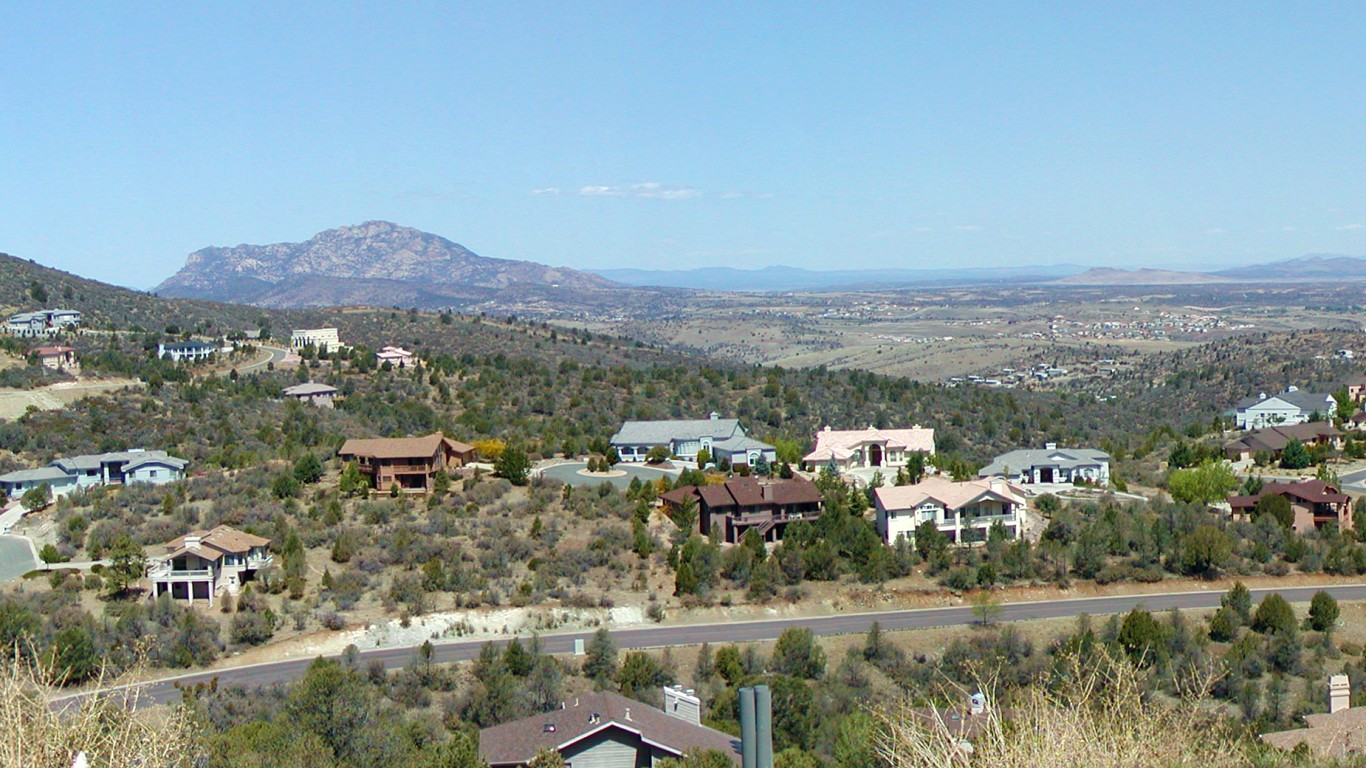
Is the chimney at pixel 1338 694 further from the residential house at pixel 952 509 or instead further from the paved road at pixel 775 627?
the residential house at pixel 952 509

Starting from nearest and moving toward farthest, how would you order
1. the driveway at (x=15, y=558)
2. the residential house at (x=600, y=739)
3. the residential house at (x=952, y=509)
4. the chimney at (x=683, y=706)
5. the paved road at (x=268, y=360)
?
the residential house at (x=600, y=739) → the chimney at (x=683, y=706) → the driveway at (x=15, y=558) → the residential house at (x=952, y=509) → the paved road at (x=268, y=360)

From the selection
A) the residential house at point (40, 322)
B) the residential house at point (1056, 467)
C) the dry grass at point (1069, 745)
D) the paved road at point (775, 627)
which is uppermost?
the residential house at point (40, 322)

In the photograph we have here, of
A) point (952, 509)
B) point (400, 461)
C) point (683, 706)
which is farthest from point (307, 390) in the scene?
point (683, 706)

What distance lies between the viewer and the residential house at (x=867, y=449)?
57.7m

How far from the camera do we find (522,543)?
140 ft

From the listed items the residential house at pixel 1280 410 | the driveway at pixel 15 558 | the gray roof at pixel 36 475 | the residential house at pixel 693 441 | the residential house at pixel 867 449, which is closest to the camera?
the driveway at pixel 15 558

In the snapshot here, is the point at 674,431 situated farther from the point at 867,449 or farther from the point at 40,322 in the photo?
the point at 40,322

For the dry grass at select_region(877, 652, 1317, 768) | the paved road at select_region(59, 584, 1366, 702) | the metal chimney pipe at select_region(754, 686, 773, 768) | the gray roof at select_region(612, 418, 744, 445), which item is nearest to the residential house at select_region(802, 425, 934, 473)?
the gray roof at select_region(612, 418, 744, 445)

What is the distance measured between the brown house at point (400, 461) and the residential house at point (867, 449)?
53.9ft

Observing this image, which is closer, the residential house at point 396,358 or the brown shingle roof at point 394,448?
the brown shingle roof at point 394,448

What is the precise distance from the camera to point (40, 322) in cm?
8631

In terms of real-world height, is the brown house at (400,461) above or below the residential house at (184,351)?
below

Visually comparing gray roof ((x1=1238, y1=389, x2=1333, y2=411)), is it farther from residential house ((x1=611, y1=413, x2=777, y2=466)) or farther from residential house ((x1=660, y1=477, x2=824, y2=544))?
residential house ((x1=660, y1=477, x2=824, y2=544))

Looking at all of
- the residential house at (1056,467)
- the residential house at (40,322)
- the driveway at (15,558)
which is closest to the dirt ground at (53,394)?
the residential house at (40,322)
